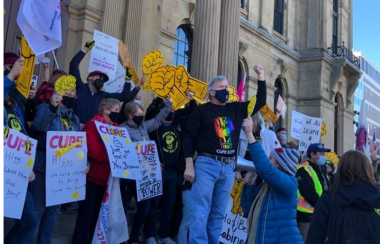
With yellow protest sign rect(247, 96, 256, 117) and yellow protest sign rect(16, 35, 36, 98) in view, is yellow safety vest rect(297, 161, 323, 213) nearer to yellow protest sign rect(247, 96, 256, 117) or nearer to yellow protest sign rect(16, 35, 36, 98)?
yellow protest sign rect(247, 96, 256, 117)

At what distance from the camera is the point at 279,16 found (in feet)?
63.5

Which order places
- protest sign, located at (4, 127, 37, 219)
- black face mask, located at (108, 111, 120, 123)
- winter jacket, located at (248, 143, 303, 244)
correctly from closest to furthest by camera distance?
winter jacket, located at (248, 143, 303, 244) → protest sign, located at (4, 127, 37, 219) → black face mask, located at (108, 111, 120, 123)

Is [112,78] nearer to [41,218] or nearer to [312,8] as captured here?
[41,218]

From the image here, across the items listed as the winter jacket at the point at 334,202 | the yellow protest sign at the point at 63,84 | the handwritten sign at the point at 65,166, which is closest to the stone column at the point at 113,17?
the yellow protest sign at the point at 63,84

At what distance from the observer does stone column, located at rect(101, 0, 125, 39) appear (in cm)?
942

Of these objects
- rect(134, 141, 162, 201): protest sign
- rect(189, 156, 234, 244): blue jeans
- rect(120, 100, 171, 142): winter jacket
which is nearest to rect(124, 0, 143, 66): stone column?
rect(120, 100, 171, 142): winter jacket

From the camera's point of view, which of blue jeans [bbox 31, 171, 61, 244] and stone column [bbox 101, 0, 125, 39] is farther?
stone column [bbox 101, 0, 125, 39]

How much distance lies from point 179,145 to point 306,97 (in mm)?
15575

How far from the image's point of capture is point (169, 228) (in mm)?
5469

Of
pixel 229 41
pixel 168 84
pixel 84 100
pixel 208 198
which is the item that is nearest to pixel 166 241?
pixel 208 198

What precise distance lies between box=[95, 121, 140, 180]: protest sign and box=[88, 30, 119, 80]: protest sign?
221cm

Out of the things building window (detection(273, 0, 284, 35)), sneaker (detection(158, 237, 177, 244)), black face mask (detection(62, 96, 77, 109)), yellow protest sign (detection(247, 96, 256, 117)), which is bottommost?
sneaker (detection(158, 237, 177, 244))

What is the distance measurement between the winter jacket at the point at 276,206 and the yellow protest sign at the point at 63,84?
2167 mm

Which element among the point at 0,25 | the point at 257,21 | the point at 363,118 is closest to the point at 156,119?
the point at 0,25
